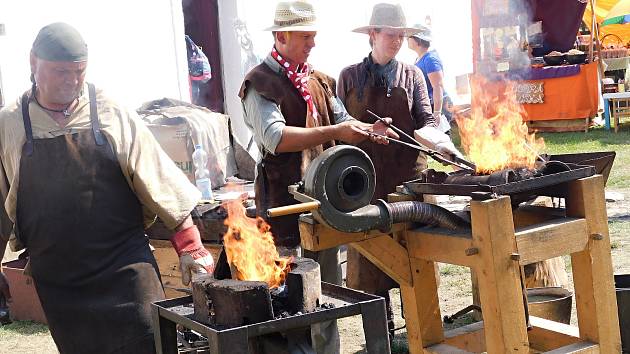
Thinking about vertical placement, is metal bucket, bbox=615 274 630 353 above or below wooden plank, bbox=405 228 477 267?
below

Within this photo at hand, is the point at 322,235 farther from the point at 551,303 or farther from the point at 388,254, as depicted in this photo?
the point at 551,303

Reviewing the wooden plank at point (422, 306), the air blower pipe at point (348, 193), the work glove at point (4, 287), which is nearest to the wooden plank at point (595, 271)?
the wooden plank at point (422, 306)

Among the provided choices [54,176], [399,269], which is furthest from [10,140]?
A: [399,269]

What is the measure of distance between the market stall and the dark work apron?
11113 mm

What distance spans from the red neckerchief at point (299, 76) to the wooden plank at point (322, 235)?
1.03 metres

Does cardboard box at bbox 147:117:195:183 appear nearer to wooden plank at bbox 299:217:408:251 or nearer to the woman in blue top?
the woman in blue top

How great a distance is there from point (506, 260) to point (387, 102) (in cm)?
184

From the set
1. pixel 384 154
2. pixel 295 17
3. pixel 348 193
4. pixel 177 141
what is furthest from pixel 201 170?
pixel 348 193

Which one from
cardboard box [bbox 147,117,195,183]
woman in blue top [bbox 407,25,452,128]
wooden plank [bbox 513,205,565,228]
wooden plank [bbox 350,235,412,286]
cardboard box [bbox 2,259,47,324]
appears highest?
woman in blue top [bbox 407,25,452,128]

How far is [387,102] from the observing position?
4941mm

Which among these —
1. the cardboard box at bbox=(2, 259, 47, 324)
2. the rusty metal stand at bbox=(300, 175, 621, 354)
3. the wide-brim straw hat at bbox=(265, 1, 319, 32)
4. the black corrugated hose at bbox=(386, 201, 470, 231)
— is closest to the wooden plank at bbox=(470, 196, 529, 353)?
the rusty metal stand at bbox=(300, 175, 621, 354)

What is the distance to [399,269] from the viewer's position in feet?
12.3

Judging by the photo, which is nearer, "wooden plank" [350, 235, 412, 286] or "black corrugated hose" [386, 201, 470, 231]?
"black corrugated hose" [386, 201, 470, 231]

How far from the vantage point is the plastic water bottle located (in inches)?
244
